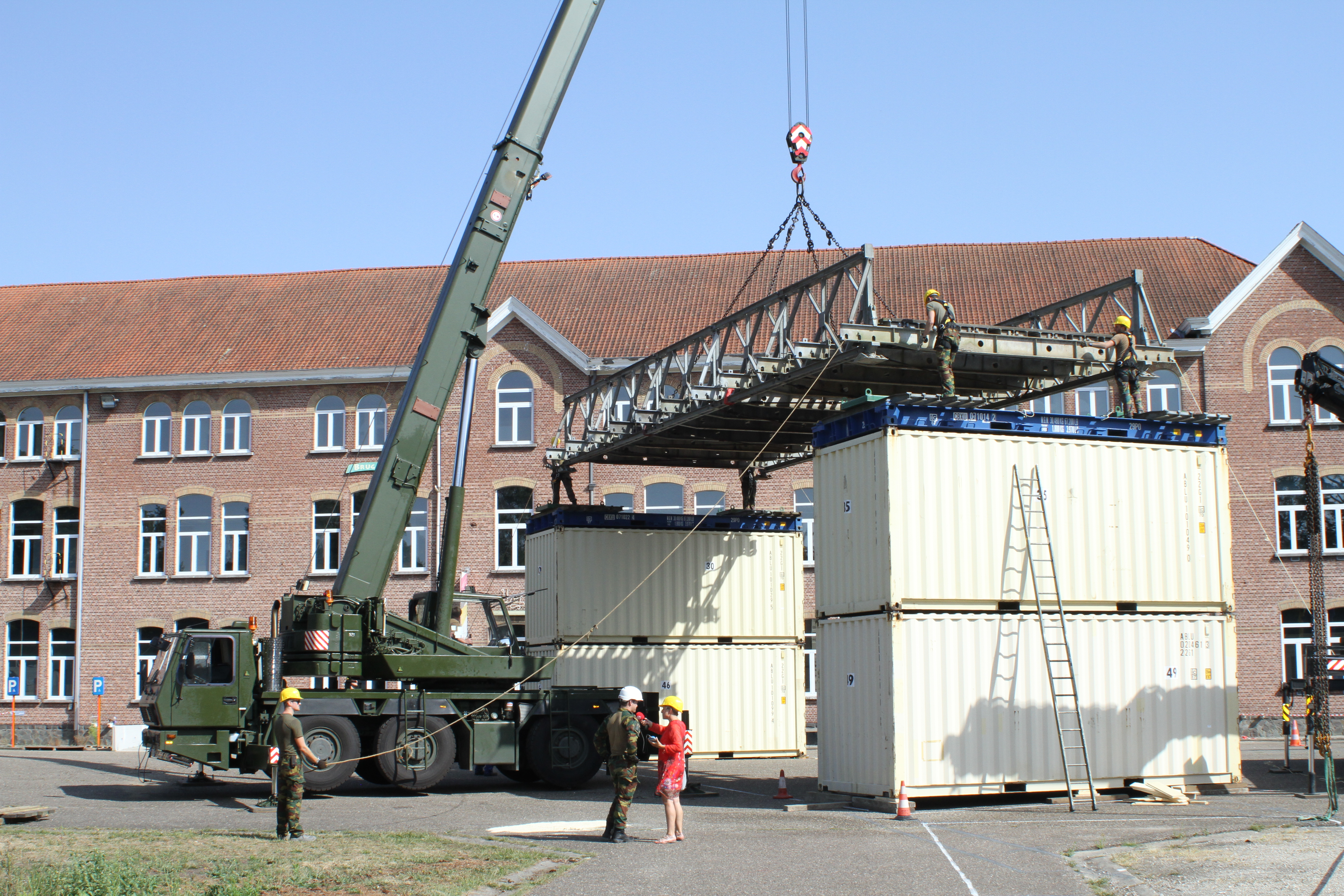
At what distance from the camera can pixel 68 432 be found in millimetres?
34844

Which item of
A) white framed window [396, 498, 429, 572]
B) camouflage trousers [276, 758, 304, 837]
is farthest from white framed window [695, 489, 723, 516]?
camouflage trousers [276, 758, 304, 837]

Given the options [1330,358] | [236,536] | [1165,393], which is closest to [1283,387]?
[1330,358]

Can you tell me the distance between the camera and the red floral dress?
11797mm

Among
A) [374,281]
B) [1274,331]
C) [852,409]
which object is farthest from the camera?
[374,281]

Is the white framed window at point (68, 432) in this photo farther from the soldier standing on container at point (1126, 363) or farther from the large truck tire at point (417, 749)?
the soldier standing on container at point (1126, 363)

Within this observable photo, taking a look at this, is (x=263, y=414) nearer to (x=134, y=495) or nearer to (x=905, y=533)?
(x=134, y=495)

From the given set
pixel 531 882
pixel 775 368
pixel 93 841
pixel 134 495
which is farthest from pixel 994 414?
pixel 134 495

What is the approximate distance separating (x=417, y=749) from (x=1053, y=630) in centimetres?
813

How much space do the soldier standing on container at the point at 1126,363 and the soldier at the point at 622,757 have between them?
301 inches

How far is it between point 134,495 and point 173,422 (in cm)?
218

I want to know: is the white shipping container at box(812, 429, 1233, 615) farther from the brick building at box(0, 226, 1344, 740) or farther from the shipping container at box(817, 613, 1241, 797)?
the brick building at box(0, 226, 1344, 740)

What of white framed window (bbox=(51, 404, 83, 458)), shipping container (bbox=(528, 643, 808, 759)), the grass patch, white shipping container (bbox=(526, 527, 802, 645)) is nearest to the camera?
the grass patch

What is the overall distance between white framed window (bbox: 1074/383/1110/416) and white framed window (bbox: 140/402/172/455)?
23.4 metres

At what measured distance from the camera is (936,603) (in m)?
14.6
